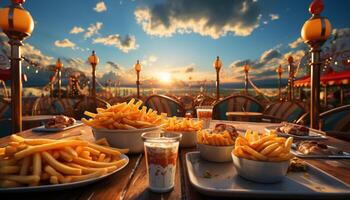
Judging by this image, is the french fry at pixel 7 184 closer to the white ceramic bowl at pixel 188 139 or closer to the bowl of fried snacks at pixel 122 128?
the bowl of fried snacks at pixel 122 128

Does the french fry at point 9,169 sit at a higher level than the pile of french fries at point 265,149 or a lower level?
lower

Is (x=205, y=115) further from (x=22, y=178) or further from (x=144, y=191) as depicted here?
(x=22, y=178)

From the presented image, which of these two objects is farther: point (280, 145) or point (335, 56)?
point (335, 56)

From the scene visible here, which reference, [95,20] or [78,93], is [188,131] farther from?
[95,20]

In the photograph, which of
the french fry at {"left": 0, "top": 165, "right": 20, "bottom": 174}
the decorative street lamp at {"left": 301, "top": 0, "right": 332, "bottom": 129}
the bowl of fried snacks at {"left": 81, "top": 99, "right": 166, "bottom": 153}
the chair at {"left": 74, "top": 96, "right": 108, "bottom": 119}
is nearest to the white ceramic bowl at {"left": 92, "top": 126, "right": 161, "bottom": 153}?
the bowl of fried snacks at {"left": 81, "top": 99, "right": 166, "bottom": 153}

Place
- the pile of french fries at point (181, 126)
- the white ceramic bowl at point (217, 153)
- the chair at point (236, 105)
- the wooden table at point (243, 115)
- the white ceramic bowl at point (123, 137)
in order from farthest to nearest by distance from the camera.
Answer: the chair at point (236, 105) < the wooden table at point (243, 115) < the pile of french fries at point (181, 126) < the white ceramic bowl at point (123, 137) < the white ceramic bowl at point (217, 153)

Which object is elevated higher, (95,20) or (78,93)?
(95,20)

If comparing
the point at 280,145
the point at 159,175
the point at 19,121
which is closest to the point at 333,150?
the point at 280,145

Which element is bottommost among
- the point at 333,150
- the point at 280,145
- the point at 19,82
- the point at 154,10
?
the point at 333,150

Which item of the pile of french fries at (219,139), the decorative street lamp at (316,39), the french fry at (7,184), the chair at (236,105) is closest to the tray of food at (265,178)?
the pile of french fries at (219,139)
